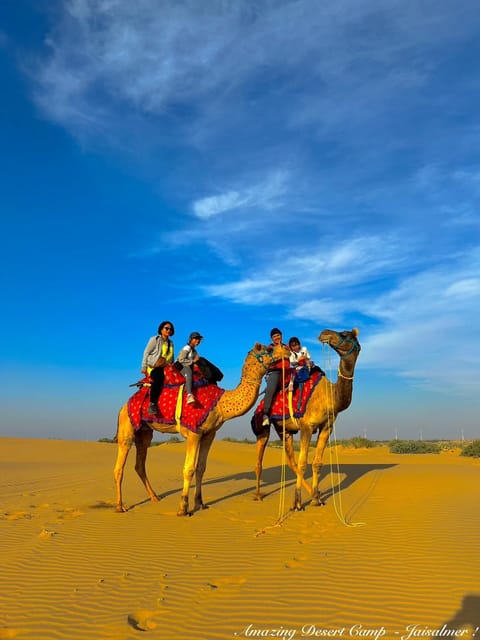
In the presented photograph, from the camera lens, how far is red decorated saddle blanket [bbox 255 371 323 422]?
32.6 feet

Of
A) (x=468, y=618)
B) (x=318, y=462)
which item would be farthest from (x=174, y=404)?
(x=468, y=618)

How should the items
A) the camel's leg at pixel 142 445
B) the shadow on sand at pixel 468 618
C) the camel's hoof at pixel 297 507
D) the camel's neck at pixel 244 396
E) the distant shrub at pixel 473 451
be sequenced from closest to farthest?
the shadow on sand at pixel 468 618 < the camel's hoof at pixel 297 507 < the camel's neck at pixel 244 396 < the camel's leg at pixel 142 445 < the distant shrub at pixel 473 451

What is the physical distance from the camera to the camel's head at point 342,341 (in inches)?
353

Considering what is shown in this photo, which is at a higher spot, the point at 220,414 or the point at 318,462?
the point at 220,414

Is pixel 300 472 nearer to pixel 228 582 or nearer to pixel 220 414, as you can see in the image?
pixel 220 414

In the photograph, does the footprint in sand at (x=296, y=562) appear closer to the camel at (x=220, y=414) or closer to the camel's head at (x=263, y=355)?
the camel at (x=220, y=414)

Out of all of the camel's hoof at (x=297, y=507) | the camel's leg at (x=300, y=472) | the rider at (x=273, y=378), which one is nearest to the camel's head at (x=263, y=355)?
the rider at (x=273, y=378)

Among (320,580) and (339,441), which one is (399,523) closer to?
(320,580)

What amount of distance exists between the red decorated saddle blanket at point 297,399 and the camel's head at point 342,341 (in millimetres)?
1245

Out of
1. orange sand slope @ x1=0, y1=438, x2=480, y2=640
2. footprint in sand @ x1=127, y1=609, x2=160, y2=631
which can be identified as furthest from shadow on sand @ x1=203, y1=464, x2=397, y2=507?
footprint in sand @ x1=127, y1=609, x2=160, y2=631

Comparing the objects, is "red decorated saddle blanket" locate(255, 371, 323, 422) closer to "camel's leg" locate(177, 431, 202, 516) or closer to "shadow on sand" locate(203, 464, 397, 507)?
"camel's leg" locate(177, 431, 202, 516)

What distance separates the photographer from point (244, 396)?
9336 millimetres

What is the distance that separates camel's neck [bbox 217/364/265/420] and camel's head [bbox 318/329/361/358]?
1.42 meters

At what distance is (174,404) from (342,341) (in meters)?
3.57
